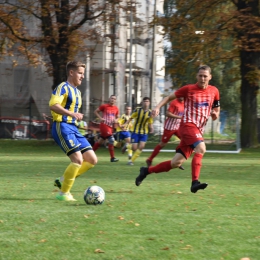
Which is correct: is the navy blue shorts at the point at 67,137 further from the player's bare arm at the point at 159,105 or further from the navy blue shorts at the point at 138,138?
the navy blue shorts at the point at 138,138

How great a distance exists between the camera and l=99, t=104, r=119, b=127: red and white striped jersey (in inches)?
803

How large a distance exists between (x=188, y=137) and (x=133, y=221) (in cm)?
294

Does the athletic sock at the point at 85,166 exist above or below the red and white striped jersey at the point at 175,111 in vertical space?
below

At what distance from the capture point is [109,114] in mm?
20656

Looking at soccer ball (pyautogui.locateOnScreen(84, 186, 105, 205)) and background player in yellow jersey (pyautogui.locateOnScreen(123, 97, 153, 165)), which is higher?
background player in yellow jersey (pyautogui.locateOnScreen(123, 97, 153, 165))

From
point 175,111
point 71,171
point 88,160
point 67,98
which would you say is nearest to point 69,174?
point 71,171

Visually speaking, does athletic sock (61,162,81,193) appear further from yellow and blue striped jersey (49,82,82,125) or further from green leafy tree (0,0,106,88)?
green leafy tree (0,0,106,88)

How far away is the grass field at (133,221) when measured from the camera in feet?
20.1

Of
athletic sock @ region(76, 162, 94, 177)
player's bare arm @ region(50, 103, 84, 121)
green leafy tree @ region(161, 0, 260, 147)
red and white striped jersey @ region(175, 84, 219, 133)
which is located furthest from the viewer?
green leafy tree @ region(161, 0, 260, 147)

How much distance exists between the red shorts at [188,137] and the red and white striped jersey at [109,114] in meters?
9.75

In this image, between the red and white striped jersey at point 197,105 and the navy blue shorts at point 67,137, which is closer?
the navy blue shorts at point 67,137

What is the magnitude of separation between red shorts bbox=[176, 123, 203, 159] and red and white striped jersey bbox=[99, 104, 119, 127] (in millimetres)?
9746

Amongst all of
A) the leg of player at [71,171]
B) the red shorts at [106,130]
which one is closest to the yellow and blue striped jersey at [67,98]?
the leg of player at [71,171]

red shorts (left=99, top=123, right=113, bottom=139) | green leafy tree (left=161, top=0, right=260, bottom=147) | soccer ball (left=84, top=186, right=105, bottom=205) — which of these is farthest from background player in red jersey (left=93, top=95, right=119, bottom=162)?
soccer ball (left=84, top=186, right=105, bottom=205)
